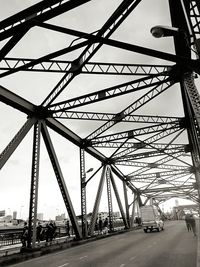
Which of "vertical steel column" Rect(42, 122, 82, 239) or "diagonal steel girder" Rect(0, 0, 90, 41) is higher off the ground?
"diagonal steel girder" Rect(0, 0, 90, 41)

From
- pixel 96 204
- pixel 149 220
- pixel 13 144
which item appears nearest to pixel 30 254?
pixel 13 144

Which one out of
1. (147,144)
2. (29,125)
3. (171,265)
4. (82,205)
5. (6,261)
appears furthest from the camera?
(147,144)

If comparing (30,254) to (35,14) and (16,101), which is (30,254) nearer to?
(16,101)

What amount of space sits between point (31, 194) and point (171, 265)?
967 centimetres

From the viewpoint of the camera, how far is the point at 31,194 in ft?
50.8

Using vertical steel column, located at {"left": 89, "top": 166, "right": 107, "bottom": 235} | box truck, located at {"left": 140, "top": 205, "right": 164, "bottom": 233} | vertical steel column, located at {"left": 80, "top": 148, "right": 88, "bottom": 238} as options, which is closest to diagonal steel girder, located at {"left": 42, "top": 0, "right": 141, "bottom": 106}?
vertical steel column, located at {"left": 80, "top": 148, "right": 88, "bottom": 238}

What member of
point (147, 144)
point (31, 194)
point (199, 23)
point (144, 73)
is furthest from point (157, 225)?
point (199, 23)

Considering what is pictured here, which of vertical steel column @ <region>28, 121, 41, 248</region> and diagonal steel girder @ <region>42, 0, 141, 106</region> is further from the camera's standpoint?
vertical steel column @ <region>28, 121, 41, 248</region>

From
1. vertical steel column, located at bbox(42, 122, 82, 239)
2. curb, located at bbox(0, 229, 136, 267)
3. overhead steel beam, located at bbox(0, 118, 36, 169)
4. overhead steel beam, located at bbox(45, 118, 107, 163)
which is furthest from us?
overhead steel beam, located at bbox(45, 118, 107, 163)

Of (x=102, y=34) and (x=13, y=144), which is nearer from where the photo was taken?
(x=102, y=34)

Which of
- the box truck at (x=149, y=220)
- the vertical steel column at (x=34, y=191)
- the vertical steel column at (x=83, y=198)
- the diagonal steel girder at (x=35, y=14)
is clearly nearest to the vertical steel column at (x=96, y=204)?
the vertical steel column at (x=83, y=198)

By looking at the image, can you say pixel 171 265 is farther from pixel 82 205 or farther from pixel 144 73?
pixel 82 205

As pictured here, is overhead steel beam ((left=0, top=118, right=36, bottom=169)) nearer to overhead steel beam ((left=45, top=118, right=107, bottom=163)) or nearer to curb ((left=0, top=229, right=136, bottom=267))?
overhead steel beam ((left=45, top=118, right=107, bottom=163))

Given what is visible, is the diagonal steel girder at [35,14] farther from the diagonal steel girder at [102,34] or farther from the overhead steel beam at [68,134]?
the overhead steel beam at [68,134]
